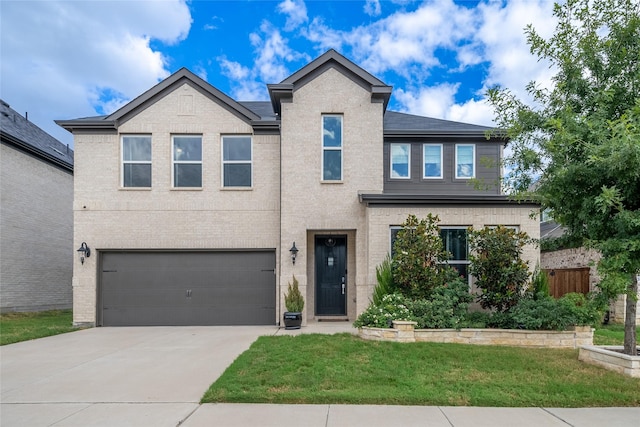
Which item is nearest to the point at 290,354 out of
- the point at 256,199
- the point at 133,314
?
the point at 256,199

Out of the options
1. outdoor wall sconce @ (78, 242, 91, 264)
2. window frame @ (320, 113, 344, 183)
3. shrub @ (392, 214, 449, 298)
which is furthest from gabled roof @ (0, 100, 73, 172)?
shrub @ (392, 214, 449, 298)

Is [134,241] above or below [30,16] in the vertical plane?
below

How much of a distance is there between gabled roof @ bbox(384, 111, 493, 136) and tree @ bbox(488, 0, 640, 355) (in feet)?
15.2

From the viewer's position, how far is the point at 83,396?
568 cm

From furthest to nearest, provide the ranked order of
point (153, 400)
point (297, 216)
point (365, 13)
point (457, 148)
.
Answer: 1. point (365, 13)
2. point (457, 148)
3. point (297, 216)
4. point (153, 400)

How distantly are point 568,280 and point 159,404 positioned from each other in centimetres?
1352

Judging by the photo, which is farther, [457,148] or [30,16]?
[30,16]

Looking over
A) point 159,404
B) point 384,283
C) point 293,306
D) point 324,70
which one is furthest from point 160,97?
point 159,404

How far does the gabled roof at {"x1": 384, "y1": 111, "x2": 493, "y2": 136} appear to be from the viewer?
1284 cm

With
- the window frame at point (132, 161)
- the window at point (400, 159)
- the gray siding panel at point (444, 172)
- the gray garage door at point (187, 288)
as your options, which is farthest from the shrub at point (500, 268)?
the window frame at point (132, 161)

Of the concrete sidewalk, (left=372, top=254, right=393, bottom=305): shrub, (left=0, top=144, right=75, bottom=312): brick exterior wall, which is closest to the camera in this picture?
the concrete sidewalk

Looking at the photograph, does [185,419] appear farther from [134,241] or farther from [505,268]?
[134,241]

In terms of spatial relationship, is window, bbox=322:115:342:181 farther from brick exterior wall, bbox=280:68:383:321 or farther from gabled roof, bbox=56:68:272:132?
gabled roof, bbox=56:68:272:132

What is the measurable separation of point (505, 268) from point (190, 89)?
10194mm
